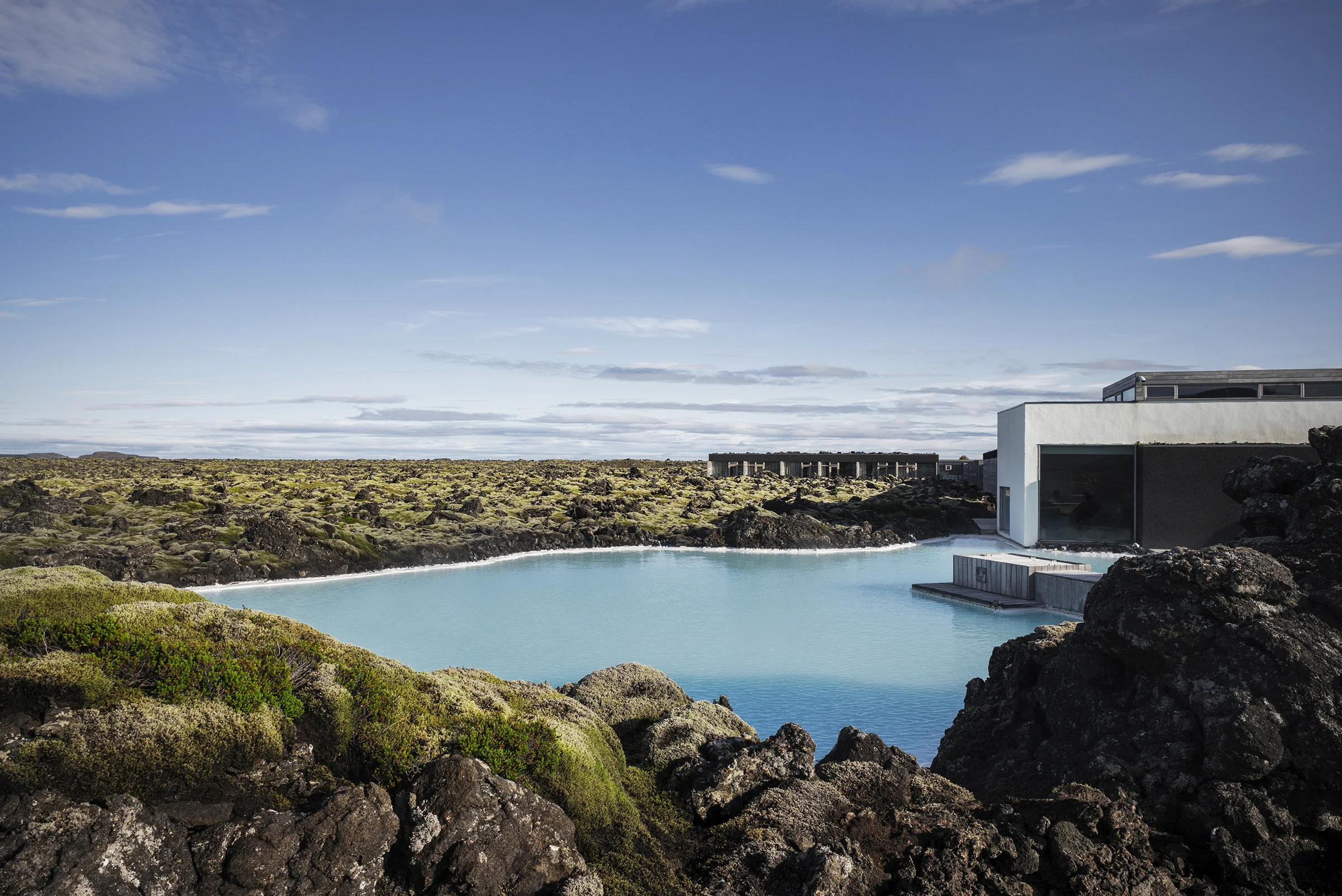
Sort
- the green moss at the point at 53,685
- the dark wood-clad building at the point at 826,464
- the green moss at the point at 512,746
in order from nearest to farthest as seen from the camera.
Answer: the green moss at the point at 53,685 → the green moss at the point at 512,746 → the dark wood-clad building at the point at 826,464

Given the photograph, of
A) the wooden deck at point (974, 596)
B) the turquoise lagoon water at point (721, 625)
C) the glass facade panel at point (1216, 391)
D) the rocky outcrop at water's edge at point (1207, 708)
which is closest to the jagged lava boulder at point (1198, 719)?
the rocky outcrop at water's edge at point (1207, 708)

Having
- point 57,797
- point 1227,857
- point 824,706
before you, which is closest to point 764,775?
point 1227,857

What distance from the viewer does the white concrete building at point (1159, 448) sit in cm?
2297

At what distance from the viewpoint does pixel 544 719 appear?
6383 millimetres

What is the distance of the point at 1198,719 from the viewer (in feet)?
23.4

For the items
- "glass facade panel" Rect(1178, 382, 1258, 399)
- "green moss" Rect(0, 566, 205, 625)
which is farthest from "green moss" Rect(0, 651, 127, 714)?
"glass facade panel" Rect(1178, 382, 1258, 399)

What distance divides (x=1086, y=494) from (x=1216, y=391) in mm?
4818

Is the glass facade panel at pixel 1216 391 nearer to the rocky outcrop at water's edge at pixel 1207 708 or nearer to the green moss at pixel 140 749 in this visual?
the rocky outcrop at water's edge at pixel 1207 708

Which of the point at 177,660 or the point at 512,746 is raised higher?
the point at 177,660

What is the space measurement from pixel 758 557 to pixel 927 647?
14185 millimetres

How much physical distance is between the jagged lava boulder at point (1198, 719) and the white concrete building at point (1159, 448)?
1714 centimetres

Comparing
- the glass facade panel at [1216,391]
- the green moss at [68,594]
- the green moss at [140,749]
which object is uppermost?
the glass facade panel at [1216,391]

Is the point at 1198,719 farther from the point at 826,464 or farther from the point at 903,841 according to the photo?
the point at 826,464

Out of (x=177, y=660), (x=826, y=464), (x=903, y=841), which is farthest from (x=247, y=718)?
(x=826, y=464)
